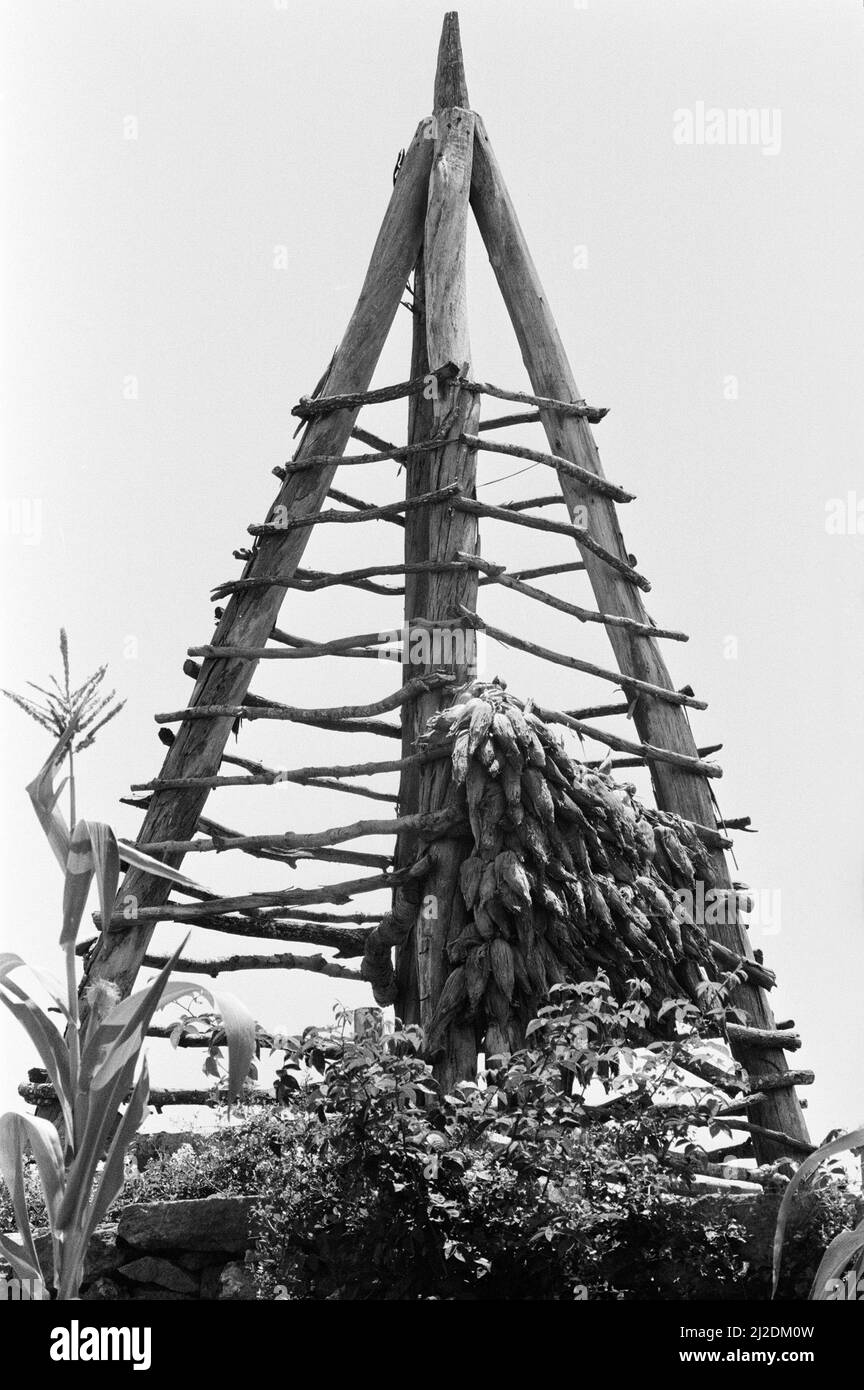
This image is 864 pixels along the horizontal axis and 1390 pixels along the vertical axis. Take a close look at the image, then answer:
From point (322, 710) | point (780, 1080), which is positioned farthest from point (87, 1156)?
point (780, 1080)

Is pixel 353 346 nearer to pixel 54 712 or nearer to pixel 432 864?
pixel 432 864

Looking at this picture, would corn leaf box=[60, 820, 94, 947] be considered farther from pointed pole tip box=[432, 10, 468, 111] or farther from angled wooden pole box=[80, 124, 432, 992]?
pointed pole tip box=[432, 10, 468, 111]

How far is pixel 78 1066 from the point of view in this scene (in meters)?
3.71

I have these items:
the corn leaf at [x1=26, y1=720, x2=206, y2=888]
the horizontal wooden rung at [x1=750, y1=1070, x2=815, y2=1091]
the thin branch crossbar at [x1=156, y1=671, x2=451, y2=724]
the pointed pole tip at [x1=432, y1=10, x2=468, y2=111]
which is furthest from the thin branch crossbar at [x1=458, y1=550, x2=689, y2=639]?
the corn leaf at [x1=26, y1=720, x2=206, y2=888]

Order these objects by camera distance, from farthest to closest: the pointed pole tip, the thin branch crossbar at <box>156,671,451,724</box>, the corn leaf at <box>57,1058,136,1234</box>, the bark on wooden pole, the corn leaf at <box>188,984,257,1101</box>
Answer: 1. the pointed pole tip
2. the thin branch crossbar at <box>156,671,451,724</box>
3. the bark on wooden pole
4. the corn leaf at <box>57,1058,136,1234</box>
5. the corn leaf at <box>188,984,257,1101</box>

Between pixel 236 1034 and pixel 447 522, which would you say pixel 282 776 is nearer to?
pixel 447 522

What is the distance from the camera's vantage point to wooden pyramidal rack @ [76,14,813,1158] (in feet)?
17.4

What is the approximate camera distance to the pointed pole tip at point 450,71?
6.80 m

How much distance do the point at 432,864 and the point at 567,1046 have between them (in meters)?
1.24

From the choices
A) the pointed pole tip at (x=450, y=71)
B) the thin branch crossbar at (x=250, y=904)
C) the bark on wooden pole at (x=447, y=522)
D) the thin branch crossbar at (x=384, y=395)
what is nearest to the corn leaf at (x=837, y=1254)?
the bark on wooden pole at (x=447, y=522)

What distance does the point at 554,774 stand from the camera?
5.40 meters

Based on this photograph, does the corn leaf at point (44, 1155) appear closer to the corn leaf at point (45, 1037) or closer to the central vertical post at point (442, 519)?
the corn leaf at point (45, 1037)

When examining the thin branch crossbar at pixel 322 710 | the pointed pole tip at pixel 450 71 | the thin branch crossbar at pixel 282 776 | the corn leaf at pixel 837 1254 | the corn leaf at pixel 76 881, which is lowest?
the corn leaf at pixel 837 1254
